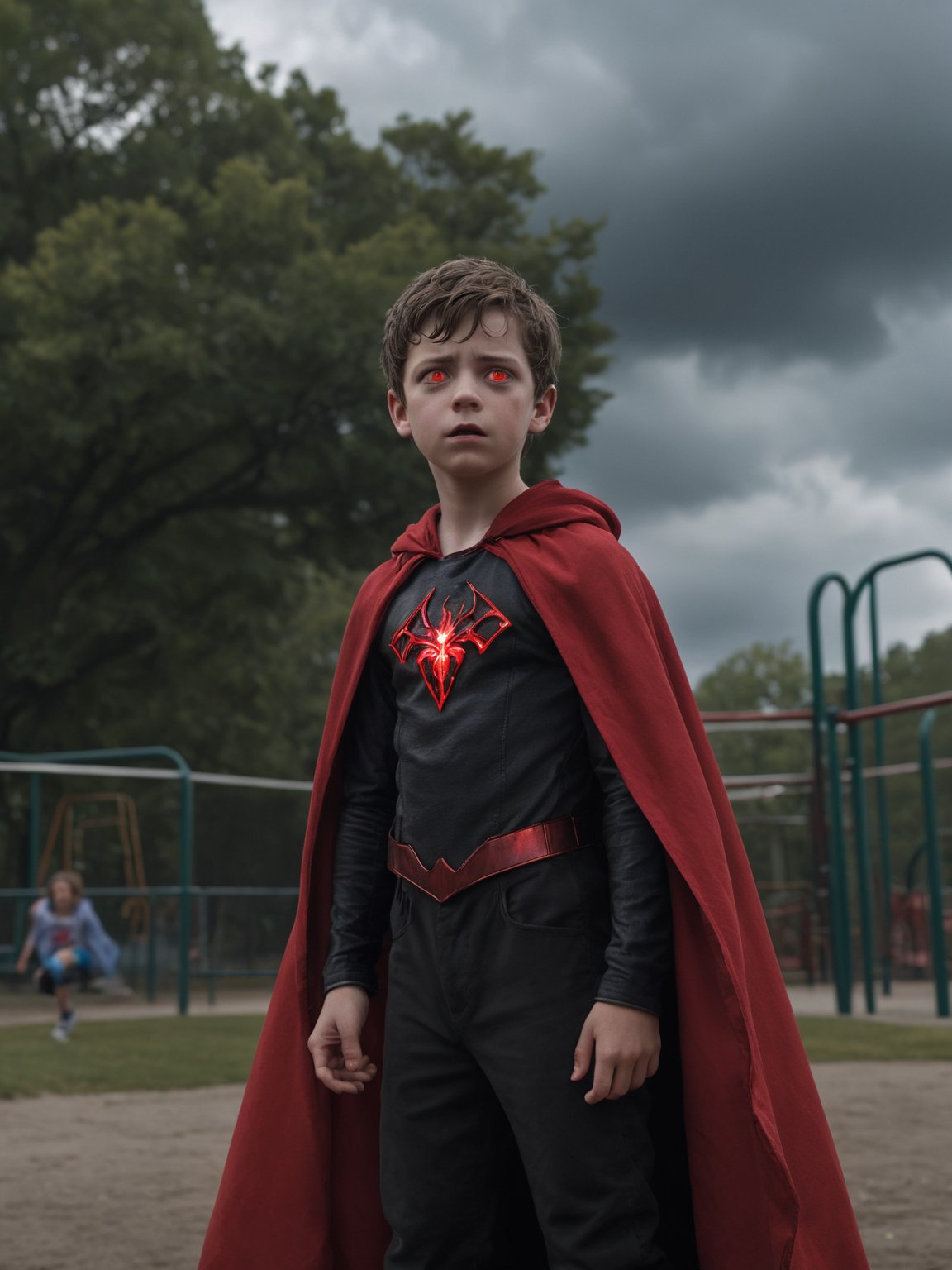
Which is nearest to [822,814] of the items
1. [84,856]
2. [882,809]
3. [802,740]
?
[882,809]

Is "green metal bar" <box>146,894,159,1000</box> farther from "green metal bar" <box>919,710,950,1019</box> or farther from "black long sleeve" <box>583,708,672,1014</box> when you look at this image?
"black long sleeve" <box>583,708,672,1014</box>

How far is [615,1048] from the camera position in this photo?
6.65ft

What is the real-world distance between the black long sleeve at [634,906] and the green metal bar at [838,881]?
8.69 meters

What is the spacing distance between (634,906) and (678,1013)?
17cm

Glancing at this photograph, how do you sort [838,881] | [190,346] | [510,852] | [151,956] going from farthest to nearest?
1. [190,346]
2. [151,956]
3. [838,881]
4. [510,852]

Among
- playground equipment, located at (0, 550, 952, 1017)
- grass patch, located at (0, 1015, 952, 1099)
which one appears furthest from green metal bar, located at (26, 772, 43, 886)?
grass patch, located at (0, 1015, 952, 1099)

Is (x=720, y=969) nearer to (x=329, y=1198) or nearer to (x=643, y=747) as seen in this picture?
(x=643, y=747)

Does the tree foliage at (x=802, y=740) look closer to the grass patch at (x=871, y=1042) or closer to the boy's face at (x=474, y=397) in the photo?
the grass patch at (x=871, y=1042)

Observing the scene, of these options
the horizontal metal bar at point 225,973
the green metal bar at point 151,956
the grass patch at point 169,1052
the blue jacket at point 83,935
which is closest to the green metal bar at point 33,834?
the green metal bar at point 151,956

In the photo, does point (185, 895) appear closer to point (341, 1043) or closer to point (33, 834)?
point (33, 834)

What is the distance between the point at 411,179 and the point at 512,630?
66.8 ft

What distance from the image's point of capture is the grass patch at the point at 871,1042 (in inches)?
328

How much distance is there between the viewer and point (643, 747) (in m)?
→ 2.16

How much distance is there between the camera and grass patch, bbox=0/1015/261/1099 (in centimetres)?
780
